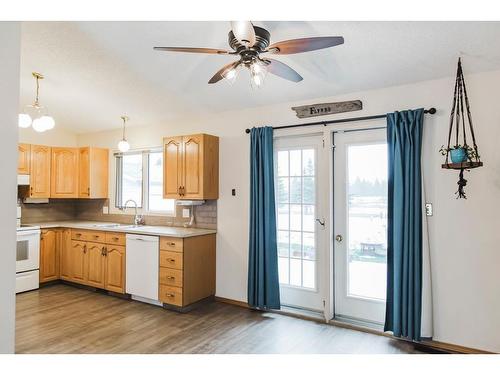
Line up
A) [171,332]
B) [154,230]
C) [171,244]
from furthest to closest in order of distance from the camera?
[154,230] → [171,244] → [171,332]

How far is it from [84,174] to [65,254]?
1316 millimetres

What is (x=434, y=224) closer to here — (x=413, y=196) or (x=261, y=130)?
(x=413, y=196)

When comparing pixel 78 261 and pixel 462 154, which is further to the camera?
pixel 78 261

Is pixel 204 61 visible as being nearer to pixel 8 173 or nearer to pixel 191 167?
pixel 191 167

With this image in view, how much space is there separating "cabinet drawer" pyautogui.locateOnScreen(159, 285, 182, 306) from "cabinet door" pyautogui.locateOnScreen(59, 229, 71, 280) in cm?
198

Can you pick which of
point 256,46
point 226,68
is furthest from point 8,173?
point 226,68

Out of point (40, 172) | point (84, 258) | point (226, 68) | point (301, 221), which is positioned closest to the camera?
point (226, 68)

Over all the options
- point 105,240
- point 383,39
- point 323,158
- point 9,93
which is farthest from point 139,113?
point 9,93

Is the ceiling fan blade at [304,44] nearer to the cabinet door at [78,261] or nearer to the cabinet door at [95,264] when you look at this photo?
the cabinet door at [95,264]

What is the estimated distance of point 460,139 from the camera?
3020mm

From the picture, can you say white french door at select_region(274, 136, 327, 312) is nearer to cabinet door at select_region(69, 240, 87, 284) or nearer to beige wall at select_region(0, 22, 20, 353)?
cabinet door at select_region(69, 240, 87, 284)

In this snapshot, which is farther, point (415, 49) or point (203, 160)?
point (203, 160)
